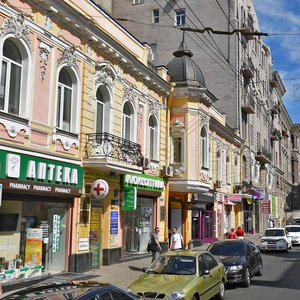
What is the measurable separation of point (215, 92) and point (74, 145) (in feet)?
84.3

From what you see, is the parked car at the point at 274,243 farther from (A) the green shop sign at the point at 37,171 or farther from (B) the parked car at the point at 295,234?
(A) the green shop sign at the point at 37,171

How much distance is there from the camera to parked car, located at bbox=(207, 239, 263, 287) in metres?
13.6

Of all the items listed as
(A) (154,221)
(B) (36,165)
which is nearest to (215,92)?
(A) (154,221)

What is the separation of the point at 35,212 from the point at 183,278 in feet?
19.4

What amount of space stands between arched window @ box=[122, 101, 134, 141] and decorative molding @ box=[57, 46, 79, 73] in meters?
4.51

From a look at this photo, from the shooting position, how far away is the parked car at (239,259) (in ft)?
44.7

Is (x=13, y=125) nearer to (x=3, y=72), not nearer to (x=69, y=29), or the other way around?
(x=3, y=72)

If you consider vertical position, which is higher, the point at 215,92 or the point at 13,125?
the point at 215,92

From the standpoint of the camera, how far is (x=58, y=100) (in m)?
15.4

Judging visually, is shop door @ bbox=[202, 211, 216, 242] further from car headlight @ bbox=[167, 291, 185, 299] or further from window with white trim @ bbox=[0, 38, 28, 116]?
car headlight @ bbox=[167, 291, 185, 299]

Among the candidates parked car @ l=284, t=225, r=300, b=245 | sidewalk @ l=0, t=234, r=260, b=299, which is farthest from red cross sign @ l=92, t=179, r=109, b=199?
parked car @ l=284, t=225, r=300, b=245

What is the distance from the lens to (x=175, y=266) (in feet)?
36.0

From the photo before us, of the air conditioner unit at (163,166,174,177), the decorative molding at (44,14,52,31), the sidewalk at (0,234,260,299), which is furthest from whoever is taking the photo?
the air conditioner unit at (163,166,174,177)

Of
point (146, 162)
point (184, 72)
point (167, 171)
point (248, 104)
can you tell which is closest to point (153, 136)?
point (167, 171)
